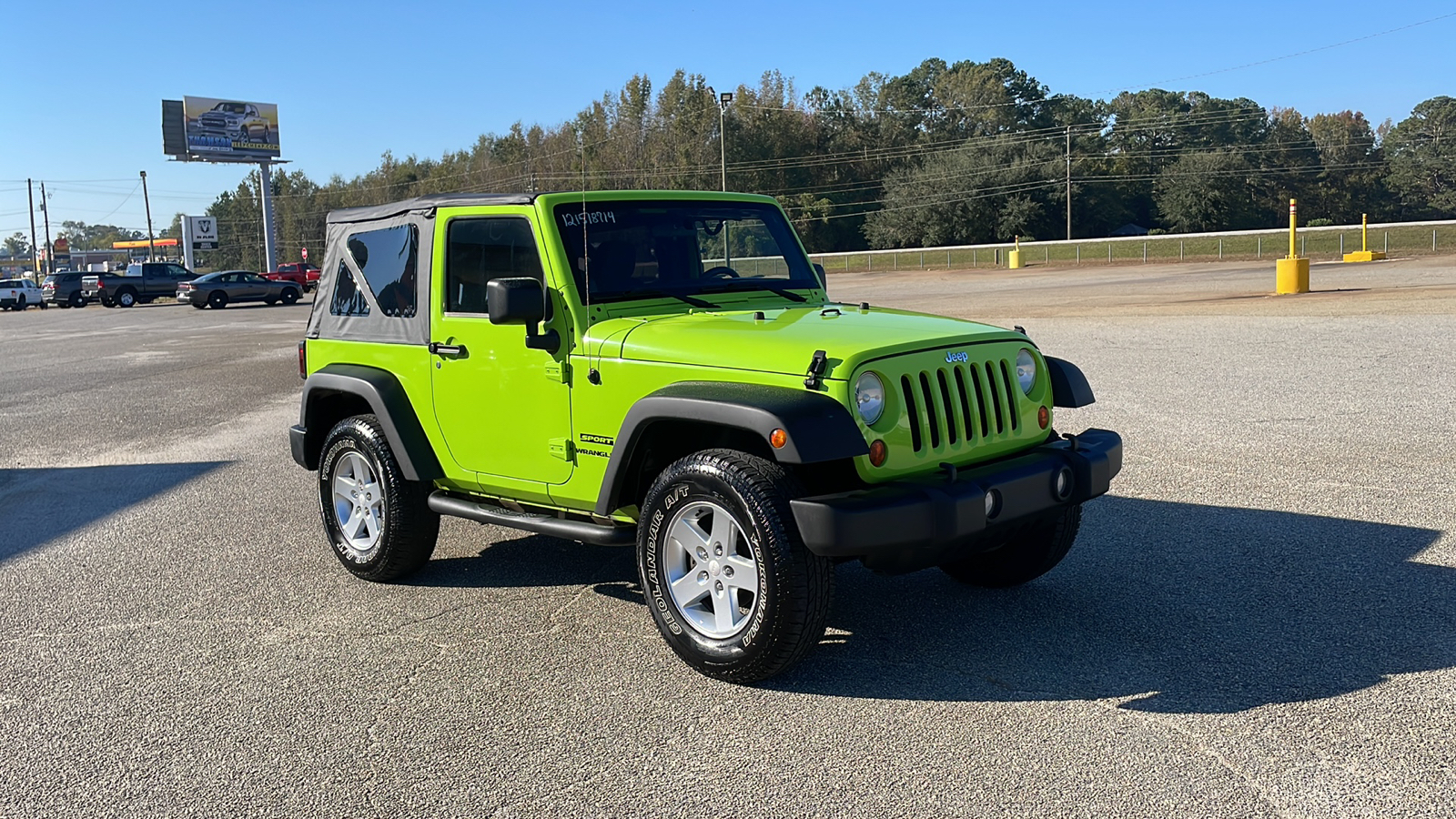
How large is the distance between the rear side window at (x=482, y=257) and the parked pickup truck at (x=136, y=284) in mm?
50709

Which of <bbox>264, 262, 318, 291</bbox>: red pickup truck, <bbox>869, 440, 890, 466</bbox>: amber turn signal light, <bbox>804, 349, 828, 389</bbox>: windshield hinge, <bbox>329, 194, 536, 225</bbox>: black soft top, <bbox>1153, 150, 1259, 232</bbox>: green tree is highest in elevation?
<bbox>1153, 150, 1259, 232</bbox>: green tree

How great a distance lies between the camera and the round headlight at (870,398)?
14.6ft

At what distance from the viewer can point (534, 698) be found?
454cm

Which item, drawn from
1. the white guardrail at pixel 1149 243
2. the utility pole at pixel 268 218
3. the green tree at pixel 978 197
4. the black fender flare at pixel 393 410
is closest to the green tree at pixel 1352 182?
the green tree at pixel 978 197

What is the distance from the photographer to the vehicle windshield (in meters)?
5.46

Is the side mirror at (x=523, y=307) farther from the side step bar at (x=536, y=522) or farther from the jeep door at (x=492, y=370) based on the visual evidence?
the side step bar at (x=536, y=522)

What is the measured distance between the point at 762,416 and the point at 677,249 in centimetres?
174

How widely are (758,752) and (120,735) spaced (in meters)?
2.30

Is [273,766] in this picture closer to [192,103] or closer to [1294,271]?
[1294,271]

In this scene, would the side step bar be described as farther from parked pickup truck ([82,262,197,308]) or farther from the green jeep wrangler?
parked pickup truck ([82,262,197,308])

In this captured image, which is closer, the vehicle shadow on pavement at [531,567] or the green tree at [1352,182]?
the vehicle shadow on pavement at [531,567]

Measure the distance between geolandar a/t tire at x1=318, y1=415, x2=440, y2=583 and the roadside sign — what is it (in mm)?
96766

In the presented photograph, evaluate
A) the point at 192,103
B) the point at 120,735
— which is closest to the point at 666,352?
the point at 120,735

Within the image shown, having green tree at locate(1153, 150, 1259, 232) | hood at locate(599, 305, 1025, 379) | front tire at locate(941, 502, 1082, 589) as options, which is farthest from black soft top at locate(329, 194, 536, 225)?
green tree at locate(1153, 150, 1259, 232)
